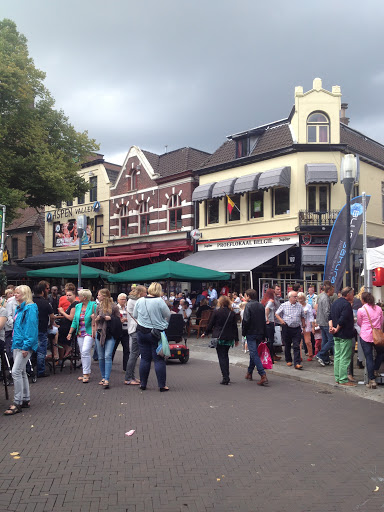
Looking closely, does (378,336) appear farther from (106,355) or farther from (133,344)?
(106,355)

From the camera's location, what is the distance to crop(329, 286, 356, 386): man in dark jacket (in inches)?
347

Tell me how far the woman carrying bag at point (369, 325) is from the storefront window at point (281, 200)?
47.3 ft

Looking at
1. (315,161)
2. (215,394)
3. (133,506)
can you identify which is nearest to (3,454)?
(133,506)

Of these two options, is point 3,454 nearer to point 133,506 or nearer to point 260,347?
point 133,506

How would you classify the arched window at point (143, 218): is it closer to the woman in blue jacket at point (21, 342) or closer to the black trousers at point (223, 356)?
the black trousers at point (223, 356)

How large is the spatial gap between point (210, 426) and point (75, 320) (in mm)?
4099

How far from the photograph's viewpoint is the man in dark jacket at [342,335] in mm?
8812

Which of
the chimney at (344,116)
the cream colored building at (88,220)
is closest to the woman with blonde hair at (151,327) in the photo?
the chimney at (344,116)

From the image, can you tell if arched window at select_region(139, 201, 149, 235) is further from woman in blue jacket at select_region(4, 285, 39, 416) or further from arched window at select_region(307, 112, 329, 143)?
woman in blue jacket at select_region(4, 285, 39, 416)

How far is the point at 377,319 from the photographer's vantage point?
8.60 m

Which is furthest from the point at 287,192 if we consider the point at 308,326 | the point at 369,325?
the point at 369,325

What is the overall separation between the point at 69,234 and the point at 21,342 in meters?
29.4

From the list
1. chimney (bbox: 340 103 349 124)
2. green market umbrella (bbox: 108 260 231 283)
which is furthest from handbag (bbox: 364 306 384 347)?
chimney (bbox: 340 103 349 124)

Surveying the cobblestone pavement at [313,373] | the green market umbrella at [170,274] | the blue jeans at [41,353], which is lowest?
the cobblestone pavement at [313,373]
